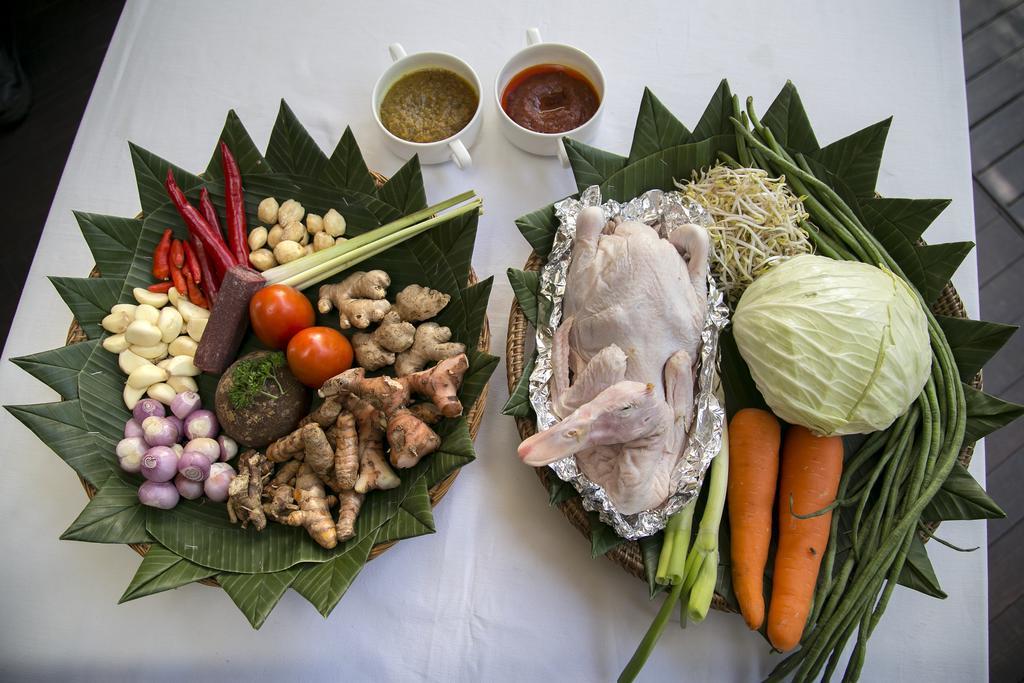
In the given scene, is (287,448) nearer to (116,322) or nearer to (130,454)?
(130,454)

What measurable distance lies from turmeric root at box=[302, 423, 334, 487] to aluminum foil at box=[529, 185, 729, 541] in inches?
20.1

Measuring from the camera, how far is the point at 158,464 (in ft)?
4.80

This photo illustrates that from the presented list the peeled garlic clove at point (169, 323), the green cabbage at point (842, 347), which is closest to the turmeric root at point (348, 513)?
the peeled garlic clove at point (169, 323)

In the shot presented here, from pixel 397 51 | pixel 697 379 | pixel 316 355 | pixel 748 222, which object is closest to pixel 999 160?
pixel 748 222

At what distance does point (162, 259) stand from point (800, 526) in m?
1.78

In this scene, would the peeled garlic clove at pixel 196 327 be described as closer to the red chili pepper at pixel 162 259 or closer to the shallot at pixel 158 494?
the red chili pepper at pixel 162 259

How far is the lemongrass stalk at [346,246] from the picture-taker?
5.41ft

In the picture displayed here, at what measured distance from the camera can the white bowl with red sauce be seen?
1.71 m

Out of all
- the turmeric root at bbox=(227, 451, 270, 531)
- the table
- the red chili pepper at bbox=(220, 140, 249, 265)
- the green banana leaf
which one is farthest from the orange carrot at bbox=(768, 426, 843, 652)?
the red chili pepper at bbox=(220, 140, 249, 265)

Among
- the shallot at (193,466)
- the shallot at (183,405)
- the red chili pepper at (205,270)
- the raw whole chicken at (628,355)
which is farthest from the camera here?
the red chili pepper at (205,270)

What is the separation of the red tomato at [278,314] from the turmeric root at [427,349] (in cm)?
29

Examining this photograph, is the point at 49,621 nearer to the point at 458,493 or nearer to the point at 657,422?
the point at 458,493

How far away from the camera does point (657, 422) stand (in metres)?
1.43

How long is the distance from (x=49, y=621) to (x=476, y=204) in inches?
60.8
